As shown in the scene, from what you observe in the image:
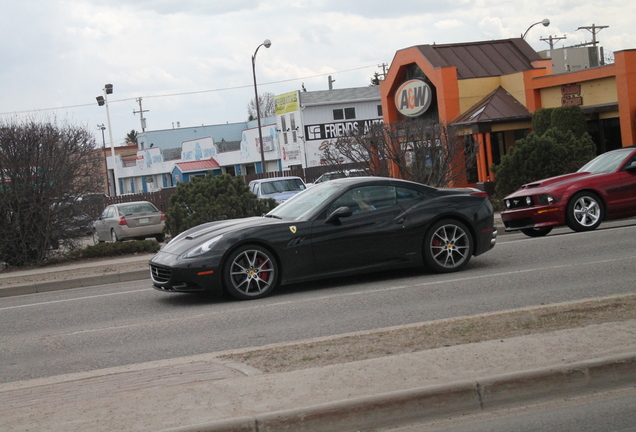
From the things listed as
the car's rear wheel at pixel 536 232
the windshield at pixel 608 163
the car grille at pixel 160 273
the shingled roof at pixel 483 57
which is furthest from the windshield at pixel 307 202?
the shingled roof at pixel 483 57

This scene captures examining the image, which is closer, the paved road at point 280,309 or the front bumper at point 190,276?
the paved road at point 280,309

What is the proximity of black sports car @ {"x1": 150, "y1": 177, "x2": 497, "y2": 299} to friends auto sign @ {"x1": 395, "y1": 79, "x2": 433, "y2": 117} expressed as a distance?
2169 centimetres

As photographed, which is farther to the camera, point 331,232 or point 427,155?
Result: point 427,155

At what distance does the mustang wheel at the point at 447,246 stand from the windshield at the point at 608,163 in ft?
16.9

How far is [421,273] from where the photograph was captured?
36.7 ft

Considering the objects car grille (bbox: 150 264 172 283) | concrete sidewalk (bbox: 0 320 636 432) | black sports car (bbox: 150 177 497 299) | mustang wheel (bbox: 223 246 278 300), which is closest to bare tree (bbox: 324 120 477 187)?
black sports car (bbox: 150 177 497 299)

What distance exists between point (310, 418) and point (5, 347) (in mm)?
4844

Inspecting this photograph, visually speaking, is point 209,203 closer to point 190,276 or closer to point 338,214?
point 338,214

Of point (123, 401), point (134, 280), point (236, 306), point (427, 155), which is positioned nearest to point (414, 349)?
point (123, 401)

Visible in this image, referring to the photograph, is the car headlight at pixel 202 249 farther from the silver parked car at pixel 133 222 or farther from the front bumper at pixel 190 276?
the silver parked car at pixel 133 222

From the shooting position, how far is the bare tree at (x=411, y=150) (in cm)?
2173

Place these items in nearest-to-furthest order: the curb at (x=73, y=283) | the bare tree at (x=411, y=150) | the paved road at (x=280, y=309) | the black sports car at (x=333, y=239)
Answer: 1. the paved road at (x=280, y=309)
2. the black sports car at (x=333, y=239)
3. the curb at (x=73, y=283)
4. the bare tree at (x=411, y=150)

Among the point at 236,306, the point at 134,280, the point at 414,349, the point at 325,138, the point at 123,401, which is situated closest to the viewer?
the point at 123,401

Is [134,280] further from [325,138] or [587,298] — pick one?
[325,138]
